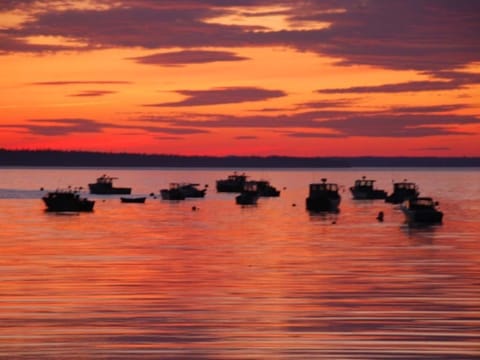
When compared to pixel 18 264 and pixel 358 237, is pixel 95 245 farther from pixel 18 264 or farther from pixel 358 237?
pixel 358 237

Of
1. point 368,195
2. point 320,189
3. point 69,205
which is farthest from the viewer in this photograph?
point 368,195

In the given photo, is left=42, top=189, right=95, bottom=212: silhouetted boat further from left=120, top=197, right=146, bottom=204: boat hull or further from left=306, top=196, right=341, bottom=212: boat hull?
left=120, top=197, right=146, bottom=204: boat hull

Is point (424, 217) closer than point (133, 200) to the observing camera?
Yes

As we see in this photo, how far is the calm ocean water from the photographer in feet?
99.4

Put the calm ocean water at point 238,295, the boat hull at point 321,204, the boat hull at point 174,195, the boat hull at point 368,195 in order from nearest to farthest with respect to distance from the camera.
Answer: the calm ocean water at point 238,295
the boat hull at point 321,204
the boat hull at point 174,195
the boat hull at point 368,195

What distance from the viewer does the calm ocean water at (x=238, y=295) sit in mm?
30297

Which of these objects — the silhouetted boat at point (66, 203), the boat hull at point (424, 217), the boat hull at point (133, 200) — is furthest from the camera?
the boat hull at point (133, 200)

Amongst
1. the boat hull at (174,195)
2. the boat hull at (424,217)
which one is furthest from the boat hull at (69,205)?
the boat hull at (174,195)

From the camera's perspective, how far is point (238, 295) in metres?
42.5

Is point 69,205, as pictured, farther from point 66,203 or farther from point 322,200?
point 322,200

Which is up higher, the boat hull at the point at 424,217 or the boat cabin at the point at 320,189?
the boat cabin at the point at 320,189

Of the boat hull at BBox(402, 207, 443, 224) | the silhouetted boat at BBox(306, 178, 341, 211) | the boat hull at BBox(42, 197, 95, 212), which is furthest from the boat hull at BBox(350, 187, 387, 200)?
the boat hull at BBox(402, 207, 443, 224)

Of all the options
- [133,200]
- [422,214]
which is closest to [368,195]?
[133,200]

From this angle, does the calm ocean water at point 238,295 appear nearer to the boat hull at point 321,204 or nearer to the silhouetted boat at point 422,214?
the silhouetted boat at point 422,214
